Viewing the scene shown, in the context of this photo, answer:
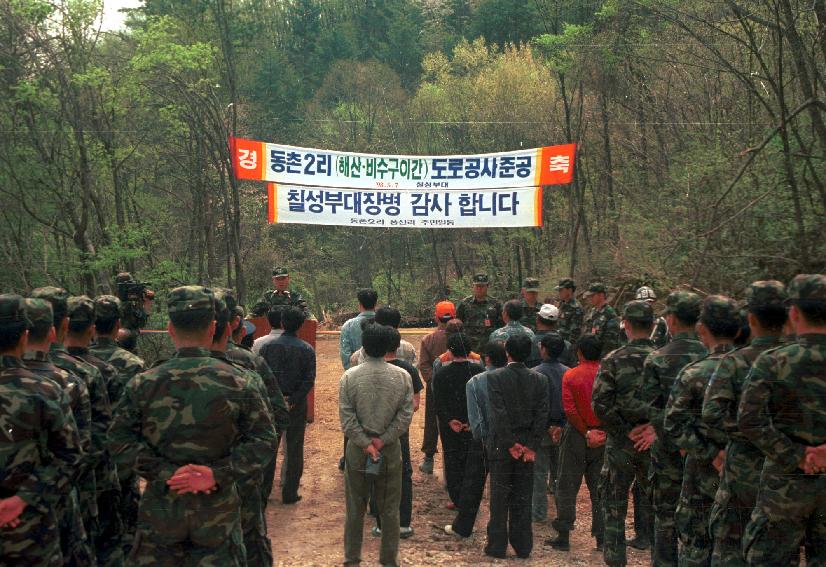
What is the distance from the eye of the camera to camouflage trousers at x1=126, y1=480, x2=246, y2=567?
3.62m

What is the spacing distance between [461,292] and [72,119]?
59.5ft

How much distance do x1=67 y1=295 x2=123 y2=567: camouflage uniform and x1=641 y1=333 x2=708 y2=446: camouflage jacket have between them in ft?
11.2

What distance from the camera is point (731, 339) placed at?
4.73m

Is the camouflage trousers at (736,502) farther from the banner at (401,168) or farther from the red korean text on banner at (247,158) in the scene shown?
the red korean text on banner at (247,158)

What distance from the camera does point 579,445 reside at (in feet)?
22.1

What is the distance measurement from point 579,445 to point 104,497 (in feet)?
12.2

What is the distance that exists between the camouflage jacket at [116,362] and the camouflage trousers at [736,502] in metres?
3.67

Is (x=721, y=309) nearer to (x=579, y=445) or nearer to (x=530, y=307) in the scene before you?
(x=579, y=445)

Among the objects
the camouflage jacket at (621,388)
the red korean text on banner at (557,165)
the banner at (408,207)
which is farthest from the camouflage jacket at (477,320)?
the camouflage jacket at (621,388)

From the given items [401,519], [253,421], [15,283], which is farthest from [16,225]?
[253,421]

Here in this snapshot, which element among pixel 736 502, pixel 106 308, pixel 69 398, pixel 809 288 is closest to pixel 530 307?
pixel 106 308

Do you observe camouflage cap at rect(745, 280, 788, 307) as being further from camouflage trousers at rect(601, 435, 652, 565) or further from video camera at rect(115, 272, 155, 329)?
video camera at rect(115, 272, 155, 329)

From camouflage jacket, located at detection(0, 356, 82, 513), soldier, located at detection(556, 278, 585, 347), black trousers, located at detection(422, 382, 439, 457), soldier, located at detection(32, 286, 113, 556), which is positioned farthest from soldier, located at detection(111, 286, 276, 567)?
soldier, located at detection(556, 278, 585, 347)

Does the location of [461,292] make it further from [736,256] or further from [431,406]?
[431,406]
